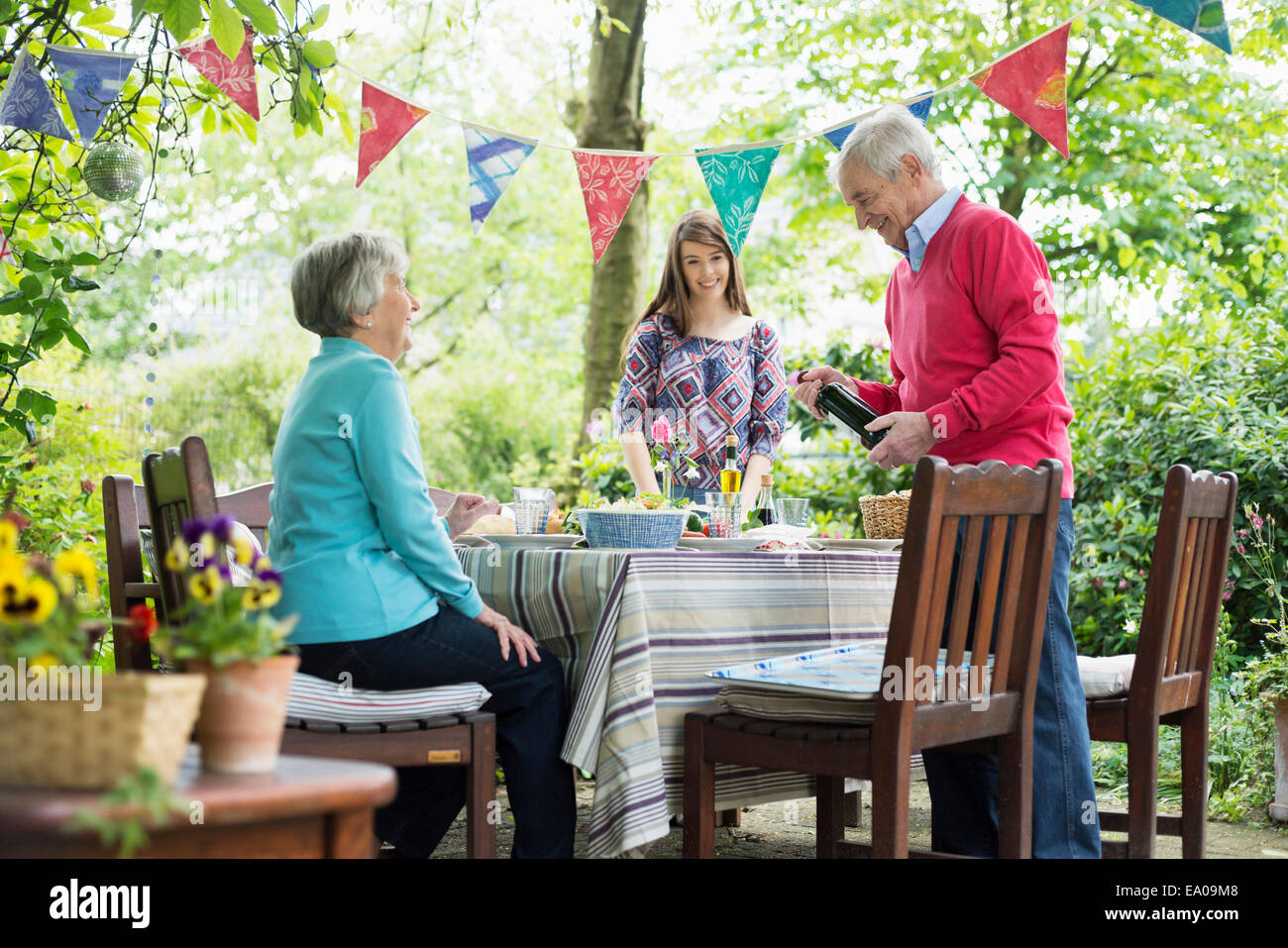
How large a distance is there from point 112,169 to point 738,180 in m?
2.12

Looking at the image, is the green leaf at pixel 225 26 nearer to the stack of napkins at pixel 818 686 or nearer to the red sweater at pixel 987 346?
the red sweater at pixel 987 346

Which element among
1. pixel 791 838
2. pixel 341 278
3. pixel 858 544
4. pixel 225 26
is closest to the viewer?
pixel 341 278

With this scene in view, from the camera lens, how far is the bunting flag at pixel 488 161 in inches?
168

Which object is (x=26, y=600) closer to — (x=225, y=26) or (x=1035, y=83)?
(x=225, y=26)

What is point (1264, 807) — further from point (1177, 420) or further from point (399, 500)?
point (399, 500)

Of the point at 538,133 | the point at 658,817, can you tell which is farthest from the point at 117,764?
the point at 538,133

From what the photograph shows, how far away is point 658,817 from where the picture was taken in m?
2.19

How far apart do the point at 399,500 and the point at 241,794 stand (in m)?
1.13

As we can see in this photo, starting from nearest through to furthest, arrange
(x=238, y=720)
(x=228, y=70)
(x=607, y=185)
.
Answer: (x=238, y=720)
(x=228, y=70)
(x=607, y=185)

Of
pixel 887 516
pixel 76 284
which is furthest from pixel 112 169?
pixel 887 516

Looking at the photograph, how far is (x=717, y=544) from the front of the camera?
2.56 m

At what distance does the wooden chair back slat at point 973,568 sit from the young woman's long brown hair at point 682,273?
1.81m

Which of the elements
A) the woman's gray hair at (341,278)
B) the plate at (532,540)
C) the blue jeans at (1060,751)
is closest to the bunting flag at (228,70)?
the woman's gray hair at (341,278)
